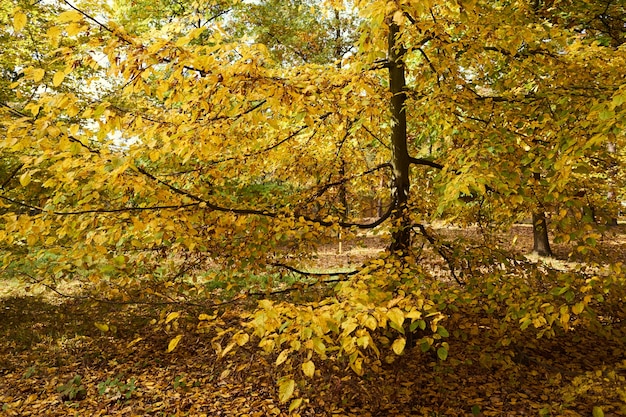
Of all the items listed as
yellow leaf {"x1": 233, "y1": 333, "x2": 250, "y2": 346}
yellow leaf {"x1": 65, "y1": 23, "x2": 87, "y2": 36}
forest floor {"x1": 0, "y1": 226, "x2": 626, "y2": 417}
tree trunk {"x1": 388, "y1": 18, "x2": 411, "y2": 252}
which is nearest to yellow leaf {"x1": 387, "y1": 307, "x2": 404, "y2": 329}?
yellow leaf {"x1": 233, "y1": 333, "x2": 250, "y2": 346}

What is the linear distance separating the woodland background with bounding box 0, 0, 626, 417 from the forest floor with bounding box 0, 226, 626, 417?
0.12ft

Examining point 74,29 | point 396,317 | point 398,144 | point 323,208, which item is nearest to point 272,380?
point 323,208

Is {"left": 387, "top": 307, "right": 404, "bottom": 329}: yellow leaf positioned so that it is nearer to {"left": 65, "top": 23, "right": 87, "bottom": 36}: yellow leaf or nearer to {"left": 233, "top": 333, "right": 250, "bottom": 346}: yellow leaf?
{"left": 233, "top": 333, "right": 250, "bottom": 346}: yellow leaf

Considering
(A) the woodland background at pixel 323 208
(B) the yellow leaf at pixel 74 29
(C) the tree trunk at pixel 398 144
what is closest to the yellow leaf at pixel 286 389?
(A) the woodland background at pixel 323 208

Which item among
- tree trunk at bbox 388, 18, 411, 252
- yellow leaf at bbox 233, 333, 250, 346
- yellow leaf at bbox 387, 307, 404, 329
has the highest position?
tree trunk at bbox 388, 18, 411, 252

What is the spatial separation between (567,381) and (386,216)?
3.22m

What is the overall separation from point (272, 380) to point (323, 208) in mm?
2417

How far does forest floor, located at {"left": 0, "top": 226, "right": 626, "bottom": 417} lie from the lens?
15.1 ft

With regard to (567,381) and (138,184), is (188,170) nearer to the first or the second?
(138,184)

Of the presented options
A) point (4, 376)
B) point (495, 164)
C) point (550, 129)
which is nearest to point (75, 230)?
point (495, 164)

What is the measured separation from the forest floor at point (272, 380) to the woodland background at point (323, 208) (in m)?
0.04

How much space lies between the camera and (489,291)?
385 cm

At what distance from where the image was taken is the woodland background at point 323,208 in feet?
8.62

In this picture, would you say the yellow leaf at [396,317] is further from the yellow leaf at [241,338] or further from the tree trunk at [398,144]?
the tree trunk at [398,144]
